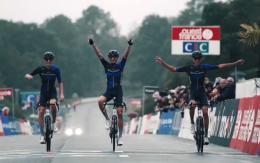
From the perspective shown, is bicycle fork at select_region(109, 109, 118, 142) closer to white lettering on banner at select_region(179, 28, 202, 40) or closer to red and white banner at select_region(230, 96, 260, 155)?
red and white banner at select_region(230, 96, 260, 155)

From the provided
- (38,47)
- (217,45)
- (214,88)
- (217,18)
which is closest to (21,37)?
(38,47)

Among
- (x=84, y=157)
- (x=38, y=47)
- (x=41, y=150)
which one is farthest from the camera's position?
(x=38, y=47)

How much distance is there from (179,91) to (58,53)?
517 ft

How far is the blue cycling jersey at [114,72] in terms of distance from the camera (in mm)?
21922

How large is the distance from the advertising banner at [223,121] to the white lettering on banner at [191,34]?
19.4m

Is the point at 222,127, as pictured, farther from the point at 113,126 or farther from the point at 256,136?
the point at 113,126

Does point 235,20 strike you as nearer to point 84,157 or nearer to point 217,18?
point 217,18

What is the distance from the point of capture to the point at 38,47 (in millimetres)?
186250

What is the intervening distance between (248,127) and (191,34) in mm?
26032

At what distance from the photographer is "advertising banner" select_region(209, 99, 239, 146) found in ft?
84.7

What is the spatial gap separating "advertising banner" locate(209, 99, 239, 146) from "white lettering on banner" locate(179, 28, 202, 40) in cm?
1937

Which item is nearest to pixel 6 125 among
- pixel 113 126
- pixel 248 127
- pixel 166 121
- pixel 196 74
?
pixel 166 121

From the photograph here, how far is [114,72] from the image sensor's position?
22.0 metres

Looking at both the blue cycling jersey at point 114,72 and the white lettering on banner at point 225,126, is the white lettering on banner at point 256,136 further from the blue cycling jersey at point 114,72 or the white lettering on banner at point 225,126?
the white lettering on banner at point 225,126
